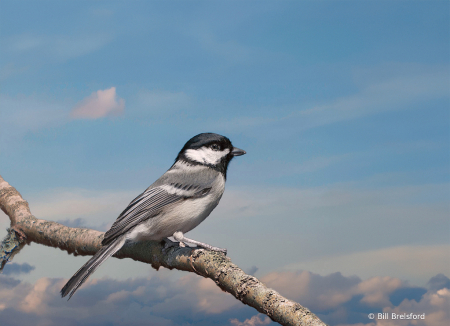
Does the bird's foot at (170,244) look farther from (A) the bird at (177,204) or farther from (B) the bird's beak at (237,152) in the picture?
(B) the bird's beak at (237,152)

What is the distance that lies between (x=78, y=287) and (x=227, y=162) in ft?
10.3

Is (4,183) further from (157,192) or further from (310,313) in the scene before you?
(310,313)

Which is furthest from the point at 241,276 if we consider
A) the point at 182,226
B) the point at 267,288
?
the point at 182,226

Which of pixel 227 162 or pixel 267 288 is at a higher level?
pixel 227 162

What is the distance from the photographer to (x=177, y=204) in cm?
620

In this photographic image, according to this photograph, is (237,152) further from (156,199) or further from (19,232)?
(19,232)

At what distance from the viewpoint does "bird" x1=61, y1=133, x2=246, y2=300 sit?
5898mm

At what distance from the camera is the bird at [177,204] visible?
19.4ft

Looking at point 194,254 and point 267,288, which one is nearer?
point 267,288

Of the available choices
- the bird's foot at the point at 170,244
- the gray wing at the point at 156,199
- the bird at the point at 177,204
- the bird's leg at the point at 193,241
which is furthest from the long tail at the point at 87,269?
the bird's leg at the point at 193,241

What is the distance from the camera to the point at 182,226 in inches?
244

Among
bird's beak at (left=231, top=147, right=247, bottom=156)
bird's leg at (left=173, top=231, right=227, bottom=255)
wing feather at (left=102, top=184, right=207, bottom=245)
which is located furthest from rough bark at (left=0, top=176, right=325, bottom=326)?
bird's beak at (left=231, top=147, right=247, bottom=156)

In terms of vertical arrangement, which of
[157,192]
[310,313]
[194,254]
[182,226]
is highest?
[157,192]

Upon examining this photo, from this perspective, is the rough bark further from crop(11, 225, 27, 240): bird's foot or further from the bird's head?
the bird's head
